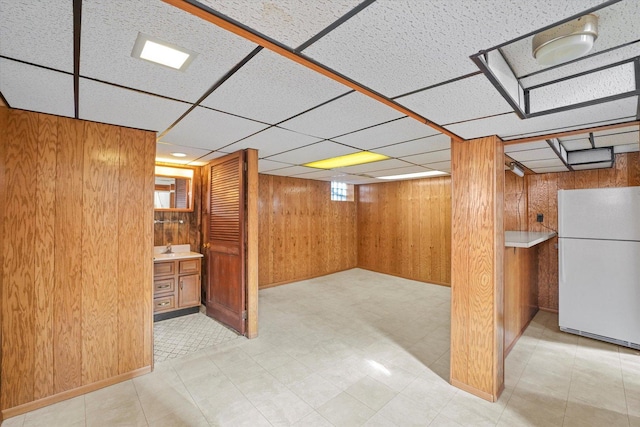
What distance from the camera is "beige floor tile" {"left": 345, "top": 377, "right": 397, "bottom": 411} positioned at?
2211 mm

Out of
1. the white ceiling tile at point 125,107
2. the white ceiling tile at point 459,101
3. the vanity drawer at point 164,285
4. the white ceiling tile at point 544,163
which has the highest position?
the white ceiling tile at point 125,107

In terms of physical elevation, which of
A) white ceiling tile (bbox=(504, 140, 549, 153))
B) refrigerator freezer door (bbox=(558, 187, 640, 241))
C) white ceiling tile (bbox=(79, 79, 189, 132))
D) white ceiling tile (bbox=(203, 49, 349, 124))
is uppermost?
white ceiling tile (bbox=(79, 79, 189, 132))

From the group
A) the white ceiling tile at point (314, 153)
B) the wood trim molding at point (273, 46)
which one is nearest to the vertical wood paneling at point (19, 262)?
the wood trim molding at point (273, 46)

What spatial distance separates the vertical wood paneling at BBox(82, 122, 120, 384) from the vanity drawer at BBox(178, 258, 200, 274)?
163cm

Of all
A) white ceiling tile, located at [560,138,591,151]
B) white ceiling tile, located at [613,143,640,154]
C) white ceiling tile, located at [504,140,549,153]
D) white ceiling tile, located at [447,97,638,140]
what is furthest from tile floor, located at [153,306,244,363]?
white ceiling tile, located at [613,143,640,154]

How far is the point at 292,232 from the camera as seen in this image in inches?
240

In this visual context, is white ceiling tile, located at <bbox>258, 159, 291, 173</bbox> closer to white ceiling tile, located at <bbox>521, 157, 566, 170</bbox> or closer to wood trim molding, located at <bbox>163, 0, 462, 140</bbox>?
wood trim molding, located at <bbox>163, 0, 462, 140</bbox>

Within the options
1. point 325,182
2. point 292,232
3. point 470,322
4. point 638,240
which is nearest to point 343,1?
point 470,322

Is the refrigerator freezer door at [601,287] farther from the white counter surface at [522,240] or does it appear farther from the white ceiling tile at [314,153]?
the white ceiling tile at [314,153]

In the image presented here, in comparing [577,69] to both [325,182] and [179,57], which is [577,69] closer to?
[179,57]

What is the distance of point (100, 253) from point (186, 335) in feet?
5.17

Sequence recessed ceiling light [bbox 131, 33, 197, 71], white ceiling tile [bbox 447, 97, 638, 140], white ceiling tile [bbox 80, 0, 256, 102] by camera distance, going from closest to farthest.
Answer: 1. white ceiling tile [bbox 80, 0, 256, 102]
2. recessed ceiling light [bbox 131, 33, 197, 71]
3. white ceiling tile [bbox 447, 97, 638, 140]

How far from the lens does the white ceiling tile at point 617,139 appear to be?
2.65 m

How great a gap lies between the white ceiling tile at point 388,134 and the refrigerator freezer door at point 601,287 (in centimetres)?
277
